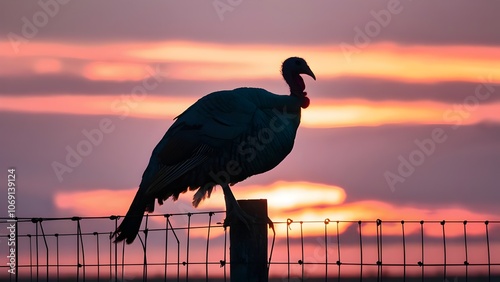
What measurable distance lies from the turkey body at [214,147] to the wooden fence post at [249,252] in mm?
3715

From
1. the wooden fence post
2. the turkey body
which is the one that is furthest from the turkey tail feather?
the wooden fence post

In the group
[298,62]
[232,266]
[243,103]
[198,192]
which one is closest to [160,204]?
[198,192]

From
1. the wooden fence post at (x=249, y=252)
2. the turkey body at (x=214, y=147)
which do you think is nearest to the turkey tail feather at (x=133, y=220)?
the turkey body at (x=214, y=147)

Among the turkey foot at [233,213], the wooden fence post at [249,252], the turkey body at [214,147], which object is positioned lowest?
the wooden fence post at [249,252]

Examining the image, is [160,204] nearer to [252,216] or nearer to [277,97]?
[277,97]

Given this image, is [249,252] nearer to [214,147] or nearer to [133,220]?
[133,220]

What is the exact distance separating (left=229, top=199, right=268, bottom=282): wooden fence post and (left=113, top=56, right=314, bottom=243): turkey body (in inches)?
146

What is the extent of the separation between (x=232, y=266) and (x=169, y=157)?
Answer: 4176mm

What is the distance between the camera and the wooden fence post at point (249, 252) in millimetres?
12500

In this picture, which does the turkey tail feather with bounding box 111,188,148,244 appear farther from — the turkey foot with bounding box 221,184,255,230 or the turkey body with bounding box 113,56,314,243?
the turkey foot with bounding box 221,184,255,230

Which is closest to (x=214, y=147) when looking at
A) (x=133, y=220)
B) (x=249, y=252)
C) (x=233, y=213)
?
(x=133, y=220)

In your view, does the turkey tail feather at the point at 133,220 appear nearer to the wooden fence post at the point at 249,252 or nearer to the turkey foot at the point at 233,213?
the turkey foot at the point at 233,213

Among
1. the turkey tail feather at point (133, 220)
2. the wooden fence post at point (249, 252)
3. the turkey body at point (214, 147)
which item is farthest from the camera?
the turkey body at point (214, 147)

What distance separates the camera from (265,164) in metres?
17.0
